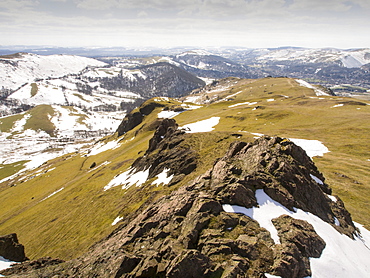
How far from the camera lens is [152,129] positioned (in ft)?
433

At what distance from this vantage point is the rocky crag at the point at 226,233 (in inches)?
653

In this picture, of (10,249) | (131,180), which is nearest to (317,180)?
(131,180)

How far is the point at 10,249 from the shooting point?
33.3 meters

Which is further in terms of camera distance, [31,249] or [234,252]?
[31,249]

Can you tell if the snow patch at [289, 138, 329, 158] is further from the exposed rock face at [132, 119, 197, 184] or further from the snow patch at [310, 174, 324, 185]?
the exposed rock face at [132, 119, 197, 184]

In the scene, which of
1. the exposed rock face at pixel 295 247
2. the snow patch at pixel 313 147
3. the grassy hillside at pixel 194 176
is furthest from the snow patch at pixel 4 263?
the snow patch at pixel 313 147

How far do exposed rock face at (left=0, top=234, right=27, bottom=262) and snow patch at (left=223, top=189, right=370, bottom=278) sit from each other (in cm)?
3770

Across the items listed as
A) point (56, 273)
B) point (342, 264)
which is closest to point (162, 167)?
point (56, 273)

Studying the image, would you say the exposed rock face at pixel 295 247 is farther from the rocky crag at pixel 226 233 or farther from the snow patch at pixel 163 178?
the snow patch at pixel 163 178

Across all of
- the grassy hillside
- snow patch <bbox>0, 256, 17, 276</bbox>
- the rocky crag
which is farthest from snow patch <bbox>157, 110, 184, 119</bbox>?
snow patch <bbox>0, 256, 17, 276</bbox>

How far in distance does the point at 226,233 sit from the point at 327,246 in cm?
1097

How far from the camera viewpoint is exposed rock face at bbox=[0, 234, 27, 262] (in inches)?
1284

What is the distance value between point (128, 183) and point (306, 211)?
170ft

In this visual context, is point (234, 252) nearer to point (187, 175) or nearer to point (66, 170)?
point (187, 175)
